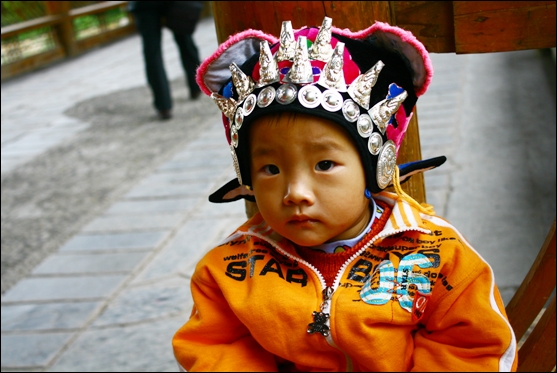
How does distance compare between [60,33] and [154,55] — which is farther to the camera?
[60,33]

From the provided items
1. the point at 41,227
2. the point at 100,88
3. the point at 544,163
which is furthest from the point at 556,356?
the point at 100,88

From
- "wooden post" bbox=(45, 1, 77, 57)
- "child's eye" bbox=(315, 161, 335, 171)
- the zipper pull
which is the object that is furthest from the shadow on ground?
"wooden post" bbox=(45, 1, 77, 57)

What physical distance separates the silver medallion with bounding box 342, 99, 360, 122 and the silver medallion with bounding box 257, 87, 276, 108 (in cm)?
14

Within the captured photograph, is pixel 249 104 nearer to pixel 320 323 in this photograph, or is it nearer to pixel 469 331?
pixel 320 323

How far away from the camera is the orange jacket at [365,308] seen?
1.32 m

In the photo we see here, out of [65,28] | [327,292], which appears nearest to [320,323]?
[327,292]

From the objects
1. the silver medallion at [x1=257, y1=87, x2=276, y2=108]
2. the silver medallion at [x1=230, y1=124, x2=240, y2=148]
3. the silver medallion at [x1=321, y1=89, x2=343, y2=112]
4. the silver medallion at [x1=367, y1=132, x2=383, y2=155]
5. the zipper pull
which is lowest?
the zipper pull

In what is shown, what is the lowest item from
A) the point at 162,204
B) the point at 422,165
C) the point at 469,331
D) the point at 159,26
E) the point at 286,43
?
the point at 162,204

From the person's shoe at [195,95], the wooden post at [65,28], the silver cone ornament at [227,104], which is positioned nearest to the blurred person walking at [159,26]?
the person's shoe at [195,95]

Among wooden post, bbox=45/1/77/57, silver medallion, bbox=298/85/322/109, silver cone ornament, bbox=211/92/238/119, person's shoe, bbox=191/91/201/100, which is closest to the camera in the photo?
silver medallion, bbox=298/85/322/109

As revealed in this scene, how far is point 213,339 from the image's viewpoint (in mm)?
1500

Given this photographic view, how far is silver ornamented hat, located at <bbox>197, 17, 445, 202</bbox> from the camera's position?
4.14 ft

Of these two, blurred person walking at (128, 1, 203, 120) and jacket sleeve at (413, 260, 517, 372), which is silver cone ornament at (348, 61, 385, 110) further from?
blurred person walking at (128, 1, 203, 120)

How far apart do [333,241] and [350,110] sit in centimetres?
32
